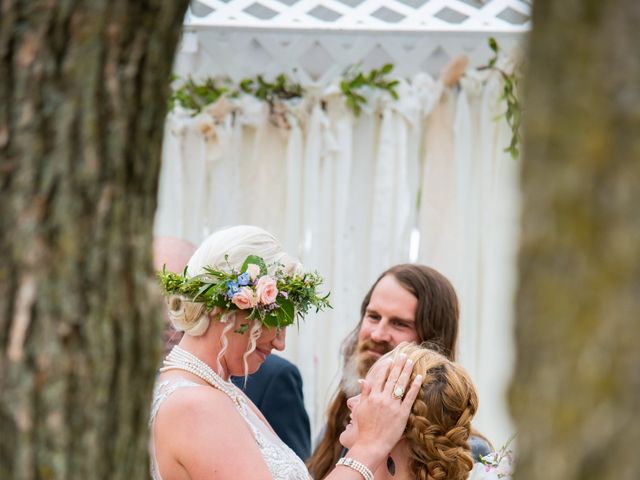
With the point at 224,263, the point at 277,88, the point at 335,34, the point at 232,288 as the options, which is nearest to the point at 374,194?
the point at 277,88

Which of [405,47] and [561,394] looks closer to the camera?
[561,394]

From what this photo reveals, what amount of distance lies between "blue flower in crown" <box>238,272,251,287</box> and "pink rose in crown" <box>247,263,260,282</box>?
0.01 metres

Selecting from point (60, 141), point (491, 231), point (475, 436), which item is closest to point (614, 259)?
point (60, 141)

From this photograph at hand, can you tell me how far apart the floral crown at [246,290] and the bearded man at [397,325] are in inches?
36.8

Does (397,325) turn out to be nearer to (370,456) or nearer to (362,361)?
(362,361)

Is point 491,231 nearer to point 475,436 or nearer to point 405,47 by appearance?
point 405,47

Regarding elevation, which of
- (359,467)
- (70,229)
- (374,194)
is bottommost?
(359,467)

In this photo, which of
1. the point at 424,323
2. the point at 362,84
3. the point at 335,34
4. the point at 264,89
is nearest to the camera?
the point at 424,323

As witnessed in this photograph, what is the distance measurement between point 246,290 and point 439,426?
2.58 ft

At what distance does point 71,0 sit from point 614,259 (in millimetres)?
770

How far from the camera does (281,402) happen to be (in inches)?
184

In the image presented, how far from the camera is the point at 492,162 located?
5.53 metres

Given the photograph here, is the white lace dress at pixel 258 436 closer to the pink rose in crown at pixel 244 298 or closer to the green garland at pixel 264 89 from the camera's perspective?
the pink rose in crown at pixel 244 298

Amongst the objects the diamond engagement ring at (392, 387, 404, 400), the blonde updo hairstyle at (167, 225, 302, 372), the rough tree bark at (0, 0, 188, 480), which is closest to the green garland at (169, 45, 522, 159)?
the blonde updo hairstyle at (167, 225, 302, 372)
